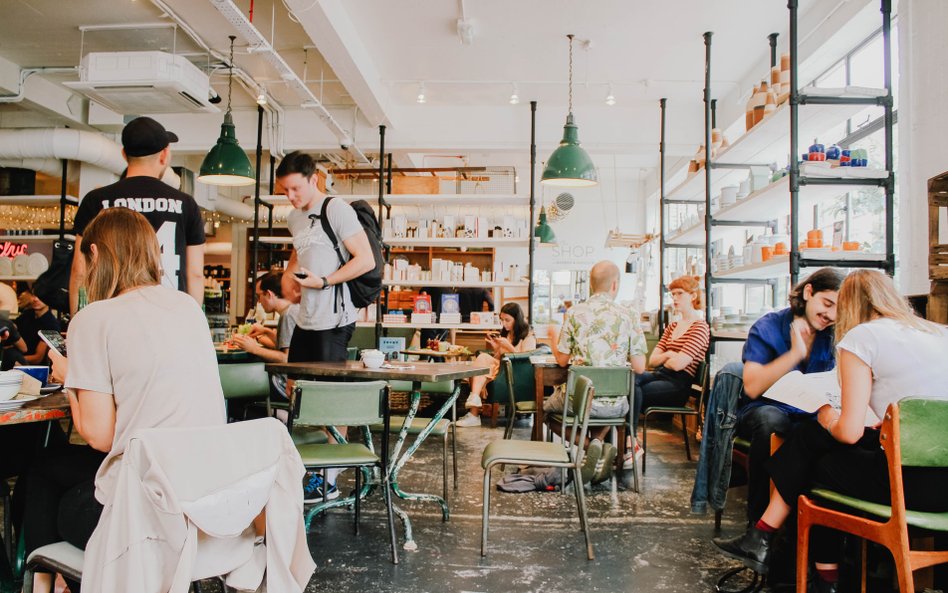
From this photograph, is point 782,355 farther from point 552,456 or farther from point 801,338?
point 552,456

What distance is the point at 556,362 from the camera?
464cm

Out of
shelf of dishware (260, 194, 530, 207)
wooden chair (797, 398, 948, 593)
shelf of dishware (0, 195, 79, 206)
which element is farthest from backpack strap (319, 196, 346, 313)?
shelf of dishware (0, 195, 79, 206)

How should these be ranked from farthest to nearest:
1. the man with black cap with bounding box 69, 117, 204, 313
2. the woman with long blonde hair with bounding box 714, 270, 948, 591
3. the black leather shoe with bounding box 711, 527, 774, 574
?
the man with black cap with bounding box 69, 117, 204, 313, the black leather shoe with bounding box 711, 527, 774, 574, the woman with long blonde hair with bounding box 714, 270, 948, 591

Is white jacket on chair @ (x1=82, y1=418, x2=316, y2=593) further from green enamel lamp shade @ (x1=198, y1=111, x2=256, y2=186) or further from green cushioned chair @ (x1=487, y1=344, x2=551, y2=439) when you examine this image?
green enamel lamp shade @ (x1=198, y1=111, x2=256, y2=186)

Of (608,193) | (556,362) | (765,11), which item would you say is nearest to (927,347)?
(556,362)

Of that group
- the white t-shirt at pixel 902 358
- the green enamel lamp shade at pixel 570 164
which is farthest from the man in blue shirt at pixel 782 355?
the green enamel lamp shade at pixel 570 164

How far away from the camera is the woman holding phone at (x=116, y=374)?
1.62 metres

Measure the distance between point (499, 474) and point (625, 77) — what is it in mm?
4781

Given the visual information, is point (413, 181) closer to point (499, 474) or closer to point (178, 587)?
point (499, 474)

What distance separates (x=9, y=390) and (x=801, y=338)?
9.94 feet

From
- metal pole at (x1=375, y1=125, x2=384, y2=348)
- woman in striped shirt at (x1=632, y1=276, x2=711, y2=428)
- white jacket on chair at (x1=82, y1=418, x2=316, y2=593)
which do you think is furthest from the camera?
metal pole at (x1=375, y1=125, x2=384, y2=348)

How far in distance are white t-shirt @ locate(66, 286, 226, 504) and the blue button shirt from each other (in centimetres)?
244

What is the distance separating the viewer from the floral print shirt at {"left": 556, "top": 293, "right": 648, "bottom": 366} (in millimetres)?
4320

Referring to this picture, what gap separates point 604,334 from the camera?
432 centimetres
